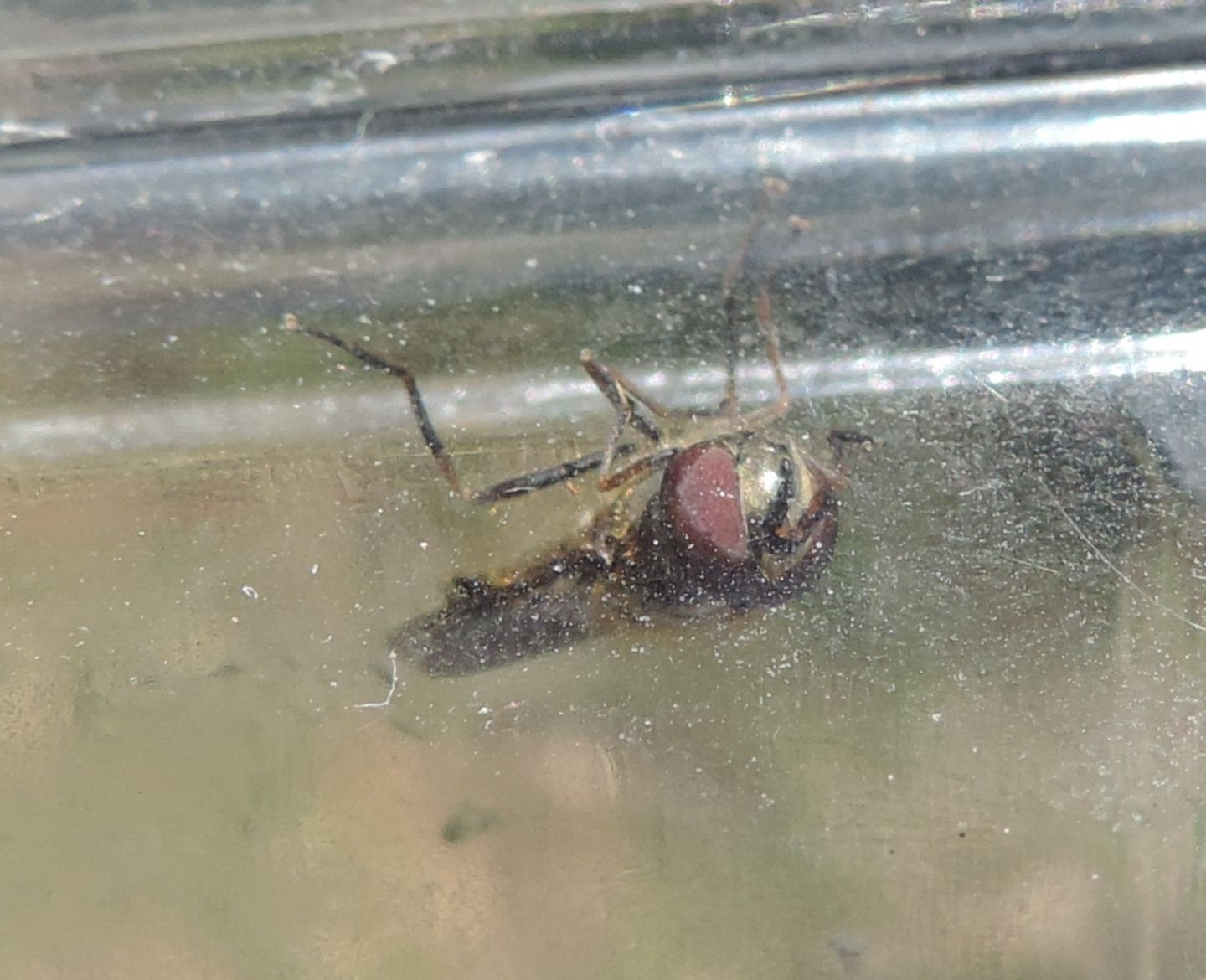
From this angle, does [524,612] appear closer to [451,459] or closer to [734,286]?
[451,459]

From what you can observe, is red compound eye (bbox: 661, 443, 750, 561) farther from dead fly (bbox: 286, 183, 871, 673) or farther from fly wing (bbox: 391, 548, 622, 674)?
fly wing (bbox: 391, 548, 622, 674)

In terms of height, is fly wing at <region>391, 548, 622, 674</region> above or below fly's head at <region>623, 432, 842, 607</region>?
below

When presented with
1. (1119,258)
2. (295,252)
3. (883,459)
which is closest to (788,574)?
(883,459)

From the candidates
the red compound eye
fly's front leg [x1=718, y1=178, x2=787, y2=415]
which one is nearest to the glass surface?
fly's front leg [x1=718, y1=178, x2=787, y2=415]

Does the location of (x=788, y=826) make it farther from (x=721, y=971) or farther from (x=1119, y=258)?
(x=1119, y=258)

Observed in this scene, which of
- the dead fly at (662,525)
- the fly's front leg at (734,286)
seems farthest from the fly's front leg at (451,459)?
the fly's front leg at (734,286)

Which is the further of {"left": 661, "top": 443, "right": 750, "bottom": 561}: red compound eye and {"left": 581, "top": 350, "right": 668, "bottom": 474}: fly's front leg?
{"left": 581, "top": 350, "right": 668, "bottom": 474}: fly's front leg

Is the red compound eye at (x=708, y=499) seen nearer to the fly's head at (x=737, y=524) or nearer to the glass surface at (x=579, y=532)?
the fly's head at (x=737, y=524)

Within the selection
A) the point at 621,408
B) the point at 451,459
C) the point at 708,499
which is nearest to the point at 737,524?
the point at 708,499
